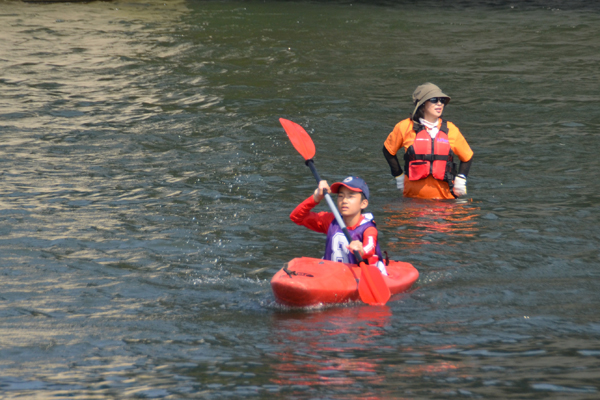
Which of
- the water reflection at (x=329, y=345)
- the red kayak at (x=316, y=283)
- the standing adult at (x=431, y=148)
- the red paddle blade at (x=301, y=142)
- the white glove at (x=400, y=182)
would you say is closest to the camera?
the water reflection at (x=329, y=345)

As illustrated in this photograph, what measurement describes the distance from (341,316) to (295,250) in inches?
64.8

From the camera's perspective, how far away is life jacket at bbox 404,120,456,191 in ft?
25.4

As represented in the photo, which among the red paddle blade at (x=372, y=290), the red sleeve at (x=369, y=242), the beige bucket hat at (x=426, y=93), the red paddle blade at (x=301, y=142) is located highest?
the beige bucket hat at (x=426, y=93)

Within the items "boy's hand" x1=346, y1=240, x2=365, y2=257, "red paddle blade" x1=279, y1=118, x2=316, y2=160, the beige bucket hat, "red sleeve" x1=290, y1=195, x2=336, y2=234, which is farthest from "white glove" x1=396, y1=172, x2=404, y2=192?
"boy's hand" x1=346, y1=240, x2=365, y2=257

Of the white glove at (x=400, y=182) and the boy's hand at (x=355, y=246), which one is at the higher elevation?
the boy's hand at (x=355, y=246)

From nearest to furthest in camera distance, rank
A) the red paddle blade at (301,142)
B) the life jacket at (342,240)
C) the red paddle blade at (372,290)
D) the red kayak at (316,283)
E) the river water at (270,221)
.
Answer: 1. the river water at (270,221)
2. the red kayak at (316,283)
3. the red paddle blade at (372,290)
4. the life jacket at (342,240)
5. the red paddle blade at (301,142)

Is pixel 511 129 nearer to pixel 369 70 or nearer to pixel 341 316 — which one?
pixel 369 70

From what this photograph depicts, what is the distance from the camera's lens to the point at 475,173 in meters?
9.16

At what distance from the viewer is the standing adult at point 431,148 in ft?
25.4

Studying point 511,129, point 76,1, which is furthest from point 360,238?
point 76,1

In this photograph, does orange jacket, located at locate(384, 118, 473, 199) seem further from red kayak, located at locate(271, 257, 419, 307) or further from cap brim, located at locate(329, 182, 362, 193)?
red kayak, located at locate(271, 257, 419, 307)

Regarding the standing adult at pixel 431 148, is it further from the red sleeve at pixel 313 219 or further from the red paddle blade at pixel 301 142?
the red sleeve at pixel 313 219

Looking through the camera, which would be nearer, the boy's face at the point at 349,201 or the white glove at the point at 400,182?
the boy's face at the point at 349,201

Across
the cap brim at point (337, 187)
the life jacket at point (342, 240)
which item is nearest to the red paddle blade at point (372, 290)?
the life jacket at point (342, 240)
